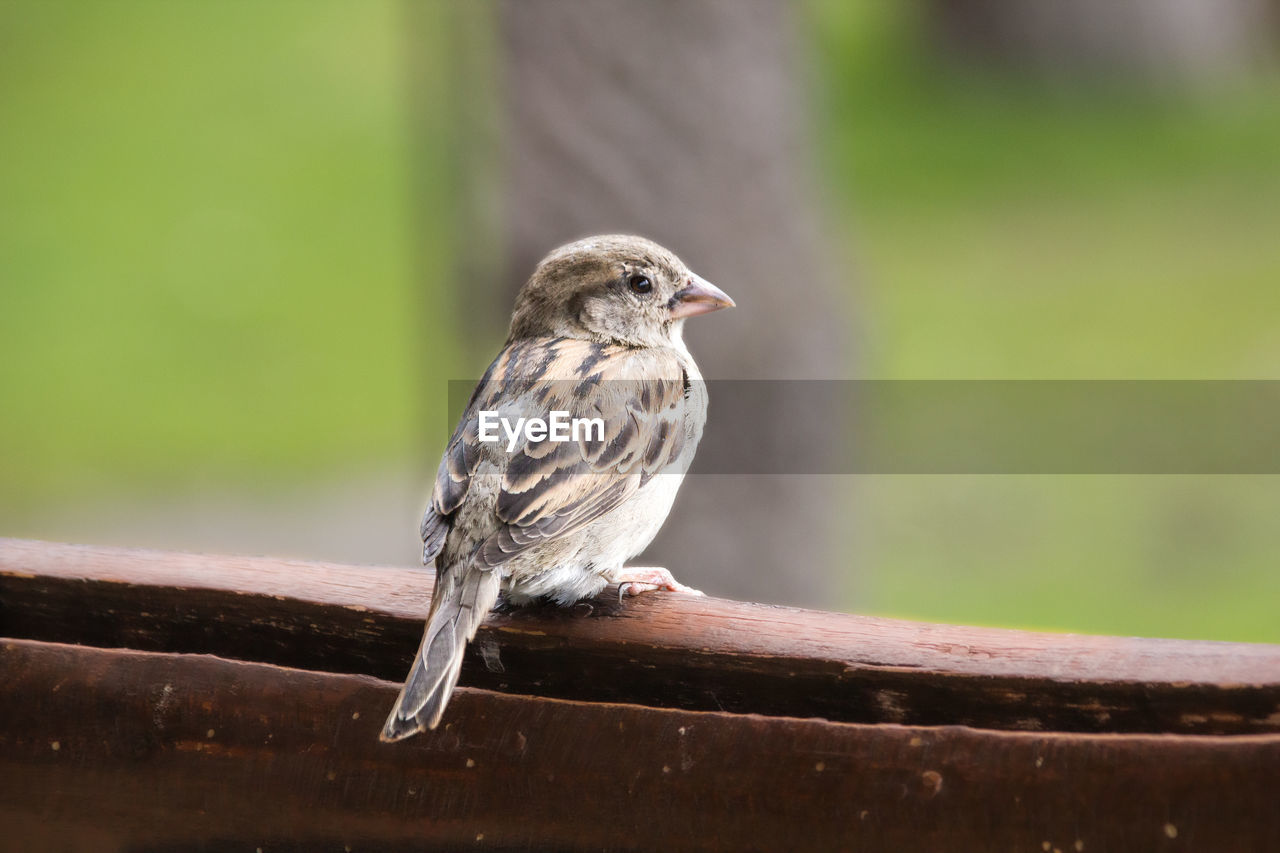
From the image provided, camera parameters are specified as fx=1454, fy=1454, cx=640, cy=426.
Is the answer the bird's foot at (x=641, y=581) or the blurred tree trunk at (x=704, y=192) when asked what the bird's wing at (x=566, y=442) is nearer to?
the bird's foot at (x=641, y=581)

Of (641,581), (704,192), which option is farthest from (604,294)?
(704,192)

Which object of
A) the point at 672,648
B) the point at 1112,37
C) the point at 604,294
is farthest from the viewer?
the point at 1112,37

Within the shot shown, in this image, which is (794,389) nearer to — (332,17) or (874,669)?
(874,669)

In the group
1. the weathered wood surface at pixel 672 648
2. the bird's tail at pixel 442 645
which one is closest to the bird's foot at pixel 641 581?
the weathered wood surface at pixel 672 648

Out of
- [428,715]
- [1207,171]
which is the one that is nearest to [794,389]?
[428,715]

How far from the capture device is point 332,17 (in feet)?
57.3

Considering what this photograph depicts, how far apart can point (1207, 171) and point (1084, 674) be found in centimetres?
1182

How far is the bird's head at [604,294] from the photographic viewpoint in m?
3.17

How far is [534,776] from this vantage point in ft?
7.00

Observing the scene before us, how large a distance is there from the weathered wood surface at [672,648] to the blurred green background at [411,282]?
A: 12.7 ft

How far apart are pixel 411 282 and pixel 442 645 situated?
34.7 feet

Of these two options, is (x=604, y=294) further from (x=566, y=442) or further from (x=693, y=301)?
(x=566, y=442)

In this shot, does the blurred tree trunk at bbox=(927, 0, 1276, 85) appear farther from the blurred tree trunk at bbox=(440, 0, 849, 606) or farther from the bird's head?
the bird's head

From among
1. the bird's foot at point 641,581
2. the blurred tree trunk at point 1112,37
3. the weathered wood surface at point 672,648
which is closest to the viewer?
the weathered wood surface at point 672,648
